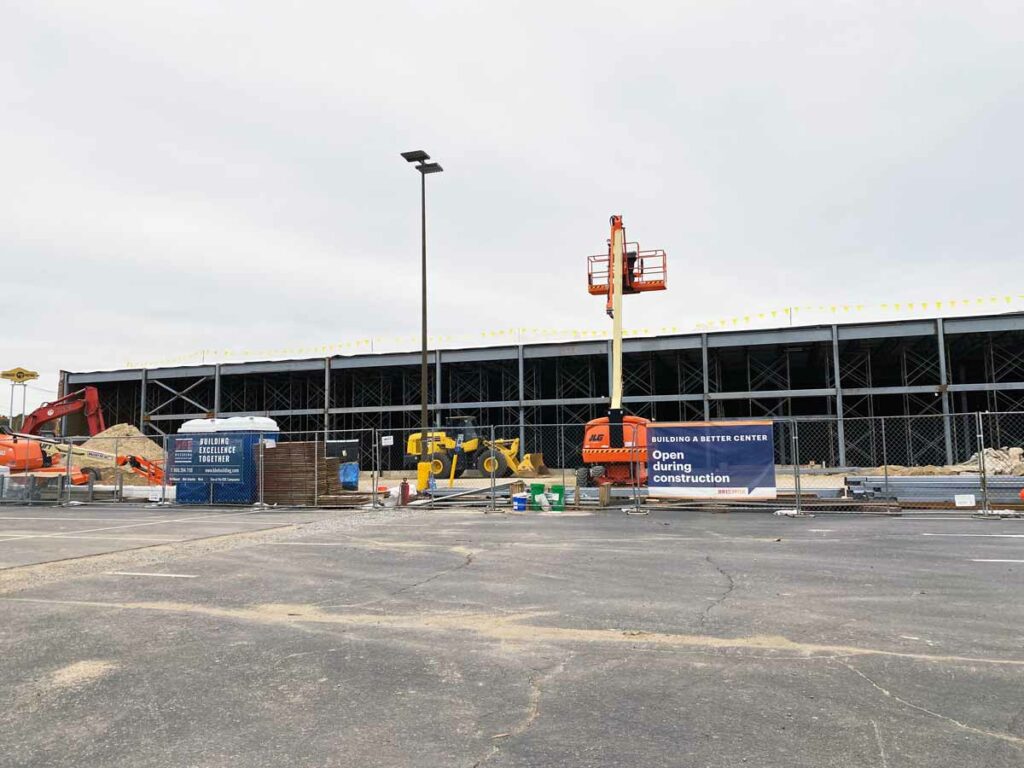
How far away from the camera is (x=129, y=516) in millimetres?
18328

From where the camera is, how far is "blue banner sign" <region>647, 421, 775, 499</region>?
16562 millimetres

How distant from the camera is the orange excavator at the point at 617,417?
20438 mm

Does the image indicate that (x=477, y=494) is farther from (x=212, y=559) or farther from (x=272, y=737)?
(x=272, y=737)

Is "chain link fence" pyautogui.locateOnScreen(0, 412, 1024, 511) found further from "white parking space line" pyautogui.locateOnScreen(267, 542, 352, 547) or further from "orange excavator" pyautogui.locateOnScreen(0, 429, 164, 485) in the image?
"white parking space line" pyautogui.locateOnScreen(267, 542, 352, 547)

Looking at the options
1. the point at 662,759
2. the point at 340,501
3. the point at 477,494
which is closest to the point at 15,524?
the point at 340,501

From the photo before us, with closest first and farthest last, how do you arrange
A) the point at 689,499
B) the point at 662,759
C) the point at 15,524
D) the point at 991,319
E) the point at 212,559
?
the point at 662,759 < the point at 212,559 < the point at 15,524 < the point at 689,499 < the point at 991,319

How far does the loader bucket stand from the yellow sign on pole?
36.9 m

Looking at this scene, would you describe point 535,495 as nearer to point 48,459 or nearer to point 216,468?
point 216,468

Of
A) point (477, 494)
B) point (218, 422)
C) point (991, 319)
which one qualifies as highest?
point (991, 319)

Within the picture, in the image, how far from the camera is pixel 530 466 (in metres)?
35.1

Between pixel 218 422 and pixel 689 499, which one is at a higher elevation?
pixel 218 422

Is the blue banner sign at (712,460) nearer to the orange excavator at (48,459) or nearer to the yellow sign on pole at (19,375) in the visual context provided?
the orange excavator at (48,459)

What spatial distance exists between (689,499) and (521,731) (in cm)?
1474

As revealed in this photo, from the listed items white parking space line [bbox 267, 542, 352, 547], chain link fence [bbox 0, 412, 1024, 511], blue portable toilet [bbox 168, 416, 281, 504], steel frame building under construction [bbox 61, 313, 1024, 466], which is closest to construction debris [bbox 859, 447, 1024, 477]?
chain link fence [bbox 0, 412, 1024, 511]
